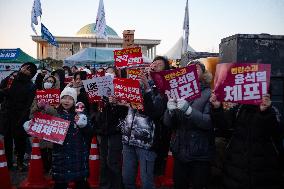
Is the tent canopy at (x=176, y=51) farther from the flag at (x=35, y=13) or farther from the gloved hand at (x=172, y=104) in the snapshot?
the gloved hand at (x=172, y=104)

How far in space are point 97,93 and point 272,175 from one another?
2.82 m

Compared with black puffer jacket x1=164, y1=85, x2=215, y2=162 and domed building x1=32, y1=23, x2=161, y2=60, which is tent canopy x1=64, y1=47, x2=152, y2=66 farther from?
domed building x1=32, y1=23, x2=161, y2=60

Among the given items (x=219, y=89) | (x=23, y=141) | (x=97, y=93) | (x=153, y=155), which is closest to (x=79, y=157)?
(x=153, y=155)

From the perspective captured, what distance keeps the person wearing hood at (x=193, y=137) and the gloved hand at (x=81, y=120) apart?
102 centimetres

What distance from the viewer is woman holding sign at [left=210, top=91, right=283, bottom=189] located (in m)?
3.78

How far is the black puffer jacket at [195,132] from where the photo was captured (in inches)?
152

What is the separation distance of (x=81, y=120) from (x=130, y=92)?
2.41 ft

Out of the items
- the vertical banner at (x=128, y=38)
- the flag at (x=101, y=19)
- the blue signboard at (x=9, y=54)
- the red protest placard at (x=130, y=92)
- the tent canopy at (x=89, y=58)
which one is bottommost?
the red protest placard at (x=130, y=92)

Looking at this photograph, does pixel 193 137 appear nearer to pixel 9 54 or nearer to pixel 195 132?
pixel 195 132

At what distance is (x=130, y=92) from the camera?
4.45 metres

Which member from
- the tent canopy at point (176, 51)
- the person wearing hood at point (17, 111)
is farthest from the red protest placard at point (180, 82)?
the tent canopy at point (176, 51)

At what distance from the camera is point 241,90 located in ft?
11.6

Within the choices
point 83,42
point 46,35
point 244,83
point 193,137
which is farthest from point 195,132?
point 83,42

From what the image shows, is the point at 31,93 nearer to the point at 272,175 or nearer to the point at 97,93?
the point at 97,93
